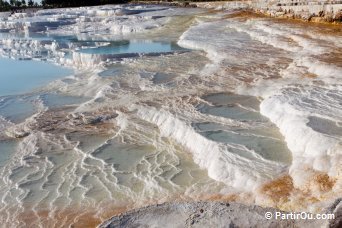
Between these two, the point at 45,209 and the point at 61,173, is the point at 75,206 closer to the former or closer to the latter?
the point at 45,209

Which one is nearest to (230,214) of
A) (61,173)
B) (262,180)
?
(262,180)

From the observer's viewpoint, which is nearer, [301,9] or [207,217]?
[207,217]

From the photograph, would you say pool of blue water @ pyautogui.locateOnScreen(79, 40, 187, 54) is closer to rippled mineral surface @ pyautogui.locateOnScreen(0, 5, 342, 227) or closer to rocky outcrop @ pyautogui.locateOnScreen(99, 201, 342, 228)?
rippled mineral surface @ pyautogui.locateOnScreen(0, 5, 342, 227)

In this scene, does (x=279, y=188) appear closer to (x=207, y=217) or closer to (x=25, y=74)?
(x=207, y=217)

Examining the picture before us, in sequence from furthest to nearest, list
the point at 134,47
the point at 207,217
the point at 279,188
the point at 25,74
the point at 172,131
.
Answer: the point at 134,47 < the point at 25,74 < the point at 172,131 < the point at 279,188 < the point at 207,217

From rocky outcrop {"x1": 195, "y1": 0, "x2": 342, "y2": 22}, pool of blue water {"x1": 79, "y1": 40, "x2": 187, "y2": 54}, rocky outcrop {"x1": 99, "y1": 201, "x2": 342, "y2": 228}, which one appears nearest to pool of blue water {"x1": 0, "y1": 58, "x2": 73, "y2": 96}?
pool of blue water {"x1": 79, "y1": 40, "x2": 187, "y2": 54}

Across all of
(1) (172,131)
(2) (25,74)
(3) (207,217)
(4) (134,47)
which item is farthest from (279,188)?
(4) (134,47)

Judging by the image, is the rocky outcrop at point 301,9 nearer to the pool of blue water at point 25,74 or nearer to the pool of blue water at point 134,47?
the pool of blue water at point 134,47
